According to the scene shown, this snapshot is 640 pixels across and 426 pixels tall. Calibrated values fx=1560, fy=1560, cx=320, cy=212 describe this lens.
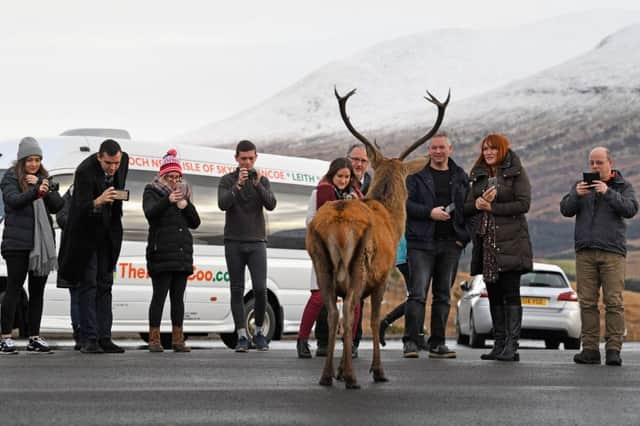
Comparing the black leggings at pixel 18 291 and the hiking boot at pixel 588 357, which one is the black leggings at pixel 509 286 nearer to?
the hiking boot at pixel 588 357

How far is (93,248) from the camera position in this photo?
1537cm

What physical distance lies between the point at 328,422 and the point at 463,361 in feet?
18.5

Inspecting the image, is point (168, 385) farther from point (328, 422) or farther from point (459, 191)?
point (459, 191)

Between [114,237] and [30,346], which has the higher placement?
[114,237]

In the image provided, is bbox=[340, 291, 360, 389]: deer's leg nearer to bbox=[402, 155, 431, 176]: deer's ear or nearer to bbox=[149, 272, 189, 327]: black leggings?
bbox=[402, 155, 431, 176]: deer's ear

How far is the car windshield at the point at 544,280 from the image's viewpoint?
2505cm

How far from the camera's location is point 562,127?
18388 centimetres

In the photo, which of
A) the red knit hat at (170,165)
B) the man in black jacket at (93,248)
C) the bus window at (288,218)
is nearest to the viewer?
the man in black jacket at (93,248)

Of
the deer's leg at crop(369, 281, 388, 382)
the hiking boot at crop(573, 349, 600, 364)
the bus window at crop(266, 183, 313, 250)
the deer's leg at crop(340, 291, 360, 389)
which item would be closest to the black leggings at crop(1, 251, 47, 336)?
the deer's leg at crop(369, 281, 388, 382)

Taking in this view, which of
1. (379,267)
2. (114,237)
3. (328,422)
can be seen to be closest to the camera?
(328,422)

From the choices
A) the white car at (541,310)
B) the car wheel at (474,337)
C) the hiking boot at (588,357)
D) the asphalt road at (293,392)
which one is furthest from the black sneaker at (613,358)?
the car wheel at (474,337)

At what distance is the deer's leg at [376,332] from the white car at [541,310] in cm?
1199

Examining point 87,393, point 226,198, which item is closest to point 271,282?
point 226,198

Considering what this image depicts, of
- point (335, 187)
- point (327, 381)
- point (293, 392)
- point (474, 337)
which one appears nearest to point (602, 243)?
point (335, 187)
